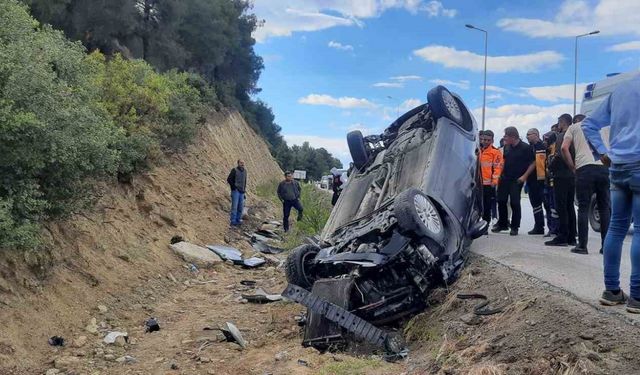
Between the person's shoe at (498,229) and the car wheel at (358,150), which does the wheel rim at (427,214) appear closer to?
the car wheel at (358,150)

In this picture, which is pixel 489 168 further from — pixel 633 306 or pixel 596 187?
pixel 633 306

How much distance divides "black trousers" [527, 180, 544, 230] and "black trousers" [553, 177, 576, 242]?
136cm

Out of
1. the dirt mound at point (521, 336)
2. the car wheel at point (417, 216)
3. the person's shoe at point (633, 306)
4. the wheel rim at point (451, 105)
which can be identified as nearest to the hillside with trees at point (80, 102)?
the car wheel at point (417, 216)

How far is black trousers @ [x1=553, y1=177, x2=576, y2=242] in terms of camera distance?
676 cm

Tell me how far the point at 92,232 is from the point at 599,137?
6036 millimetres

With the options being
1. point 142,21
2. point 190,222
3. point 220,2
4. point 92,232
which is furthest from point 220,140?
point 92,232

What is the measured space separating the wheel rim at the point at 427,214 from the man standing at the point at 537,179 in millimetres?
3465

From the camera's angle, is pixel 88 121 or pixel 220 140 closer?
pixel 88 121

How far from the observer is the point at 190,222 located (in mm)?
12039

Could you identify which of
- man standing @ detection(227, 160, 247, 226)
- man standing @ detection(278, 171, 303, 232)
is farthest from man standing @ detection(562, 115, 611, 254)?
man standing @ detection(227, 160, 247, 226)

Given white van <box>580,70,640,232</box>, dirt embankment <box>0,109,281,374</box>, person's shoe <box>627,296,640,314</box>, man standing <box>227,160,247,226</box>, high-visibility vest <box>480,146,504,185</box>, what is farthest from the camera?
man standing <box>227,160,247,226</box>

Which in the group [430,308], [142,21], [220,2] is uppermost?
[220,2]

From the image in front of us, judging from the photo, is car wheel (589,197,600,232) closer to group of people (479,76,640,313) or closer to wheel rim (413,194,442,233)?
group of people (479,76,640,313)

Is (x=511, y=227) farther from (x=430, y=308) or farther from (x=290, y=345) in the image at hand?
(x=290, y=345)
